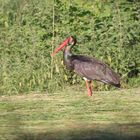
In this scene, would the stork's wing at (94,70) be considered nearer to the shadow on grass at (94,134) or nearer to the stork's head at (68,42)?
the stork's head at (68,42)

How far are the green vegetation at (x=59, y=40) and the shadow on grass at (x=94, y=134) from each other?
3841 mm

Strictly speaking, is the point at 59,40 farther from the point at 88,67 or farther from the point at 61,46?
the point at 88,67

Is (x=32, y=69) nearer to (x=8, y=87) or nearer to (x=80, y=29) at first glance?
(x=8, y=87)

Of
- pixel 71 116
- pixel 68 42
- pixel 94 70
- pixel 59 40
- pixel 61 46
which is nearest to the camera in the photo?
pixel 71 116

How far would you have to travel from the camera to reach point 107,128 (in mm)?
8398

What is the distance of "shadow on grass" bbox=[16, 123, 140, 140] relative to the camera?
25.6ft

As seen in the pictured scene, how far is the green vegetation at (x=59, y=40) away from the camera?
1225 centimetres

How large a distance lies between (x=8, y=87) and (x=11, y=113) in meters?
2.26

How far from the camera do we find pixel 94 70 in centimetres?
1182

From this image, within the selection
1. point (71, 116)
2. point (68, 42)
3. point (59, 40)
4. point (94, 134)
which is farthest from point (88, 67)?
point (94, 134)

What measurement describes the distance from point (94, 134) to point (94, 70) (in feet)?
12.8

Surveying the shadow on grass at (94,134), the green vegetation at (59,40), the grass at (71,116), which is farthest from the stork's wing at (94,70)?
the shadow on grass at (94,134)

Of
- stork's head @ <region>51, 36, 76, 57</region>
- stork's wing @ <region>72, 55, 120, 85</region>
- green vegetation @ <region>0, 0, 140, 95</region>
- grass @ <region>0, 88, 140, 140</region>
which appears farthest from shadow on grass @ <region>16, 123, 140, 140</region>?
stork's head @ <region>51, 36, 76, 57</region>

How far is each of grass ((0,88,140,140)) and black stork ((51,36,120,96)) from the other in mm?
Answer: 264
